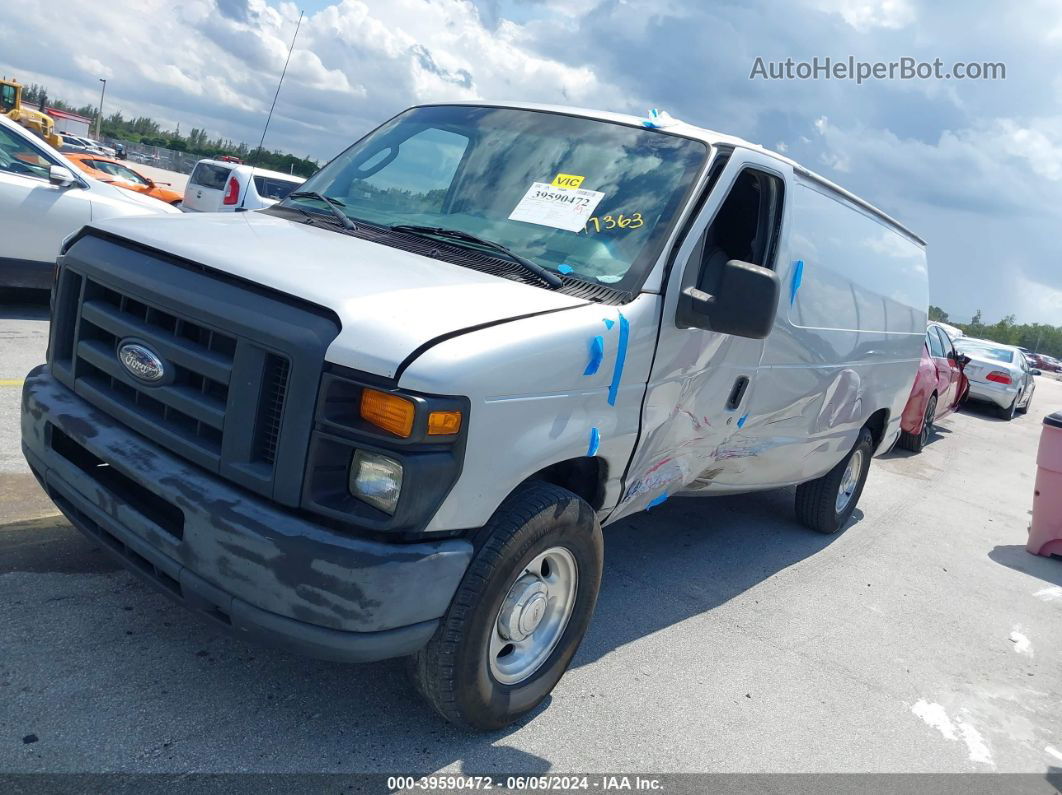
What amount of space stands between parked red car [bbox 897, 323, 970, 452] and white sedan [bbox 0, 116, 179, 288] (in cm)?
865

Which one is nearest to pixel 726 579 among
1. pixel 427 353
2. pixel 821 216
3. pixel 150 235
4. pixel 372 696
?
pixel 821 216

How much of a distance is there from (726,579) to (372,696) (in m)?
2.62

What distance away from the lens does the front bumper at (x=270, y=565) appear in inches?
101

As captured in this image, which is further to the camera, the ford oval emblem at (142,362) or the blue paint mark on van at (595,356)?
the blue paint mark on van at (595,356)

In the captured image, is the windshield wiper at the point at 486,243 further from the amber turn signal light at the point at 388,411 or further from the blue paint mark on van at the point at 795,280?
the blue paint mark on van at the point at 795,280

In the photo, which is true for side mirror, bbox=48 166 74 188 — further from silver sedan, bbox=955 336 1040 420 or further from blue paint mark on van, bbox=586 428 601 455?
silver sedan, bbox=955 336 1040 420

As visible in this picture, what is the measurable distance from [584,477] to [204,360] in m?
1.51

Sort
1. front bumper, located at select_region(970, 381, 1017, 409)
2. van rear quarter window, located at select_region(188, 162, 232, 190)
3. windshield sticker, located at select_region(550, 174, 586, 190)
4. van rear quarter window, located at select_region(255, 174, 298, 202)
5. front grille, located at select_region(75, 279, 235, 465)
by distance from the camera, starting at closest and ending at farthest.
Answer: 1. front grille, located at select_region(75, 279, 235, 465)
2. windshield sticker, located at select_region(550, 174, 586, 190)
3. van rear quarter window, located at select_region(255, 174, 298, 202)
4. front bumper, located at select_region(970, 381, 1017, 409)
5. van rear quarter window, located at select_region(188, 162, 232, 190)

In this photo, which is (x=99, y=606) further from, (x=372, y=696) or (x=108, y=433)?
(x=372, y=696)

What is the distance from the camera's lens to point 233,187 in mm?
15062

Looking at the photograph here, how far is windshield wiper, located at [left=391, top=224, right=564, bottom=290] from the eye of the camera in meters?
3.30

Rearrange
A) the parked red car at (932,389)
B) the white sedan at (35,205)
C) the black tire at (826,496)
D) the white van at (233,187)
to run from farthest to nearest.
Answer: the white van at (233,187) < the parked red car at (932,389) < the white sedan at (35,205) < the black tire at (826,496)

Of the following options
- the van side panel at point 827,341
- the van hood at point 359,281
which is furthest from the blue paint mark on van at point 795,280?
the van hood at point 359,281

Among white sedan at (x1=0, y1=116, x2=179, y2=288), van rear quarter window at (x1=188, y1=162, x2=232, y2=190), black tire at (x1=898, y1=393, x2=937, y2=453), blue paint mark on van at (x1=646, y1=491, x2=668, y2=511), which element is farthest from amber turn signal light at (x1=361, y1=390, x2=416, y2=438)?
van rear quarter window at (x1=188, y1=162, x2=232, y2=190)
